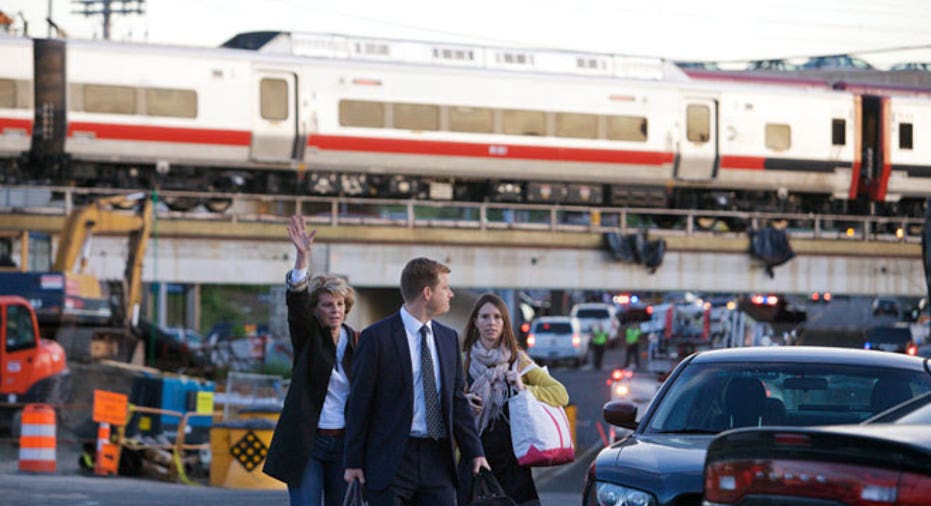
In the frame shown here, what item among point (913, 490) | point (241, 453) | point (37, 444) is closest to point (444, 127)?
point (241, 453)

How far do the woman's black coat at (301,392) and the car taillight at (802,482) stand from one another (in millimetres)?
2760

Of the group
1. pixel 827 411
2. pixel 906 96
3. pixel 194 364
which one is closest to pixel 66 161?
pixel 194 364

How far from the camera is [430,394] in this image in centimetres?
844

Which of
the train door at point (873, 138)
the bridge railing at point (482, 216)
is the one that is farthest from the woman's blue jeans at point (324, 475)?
the train door at point (873, 138)

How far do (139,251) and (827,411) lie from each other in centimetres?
2767

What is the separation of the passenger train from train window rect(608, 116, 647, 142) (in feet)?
0.13

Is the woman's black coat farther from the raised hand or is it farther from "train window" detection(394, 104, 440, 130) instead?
"train window" detection(394, 104, 440, 130)

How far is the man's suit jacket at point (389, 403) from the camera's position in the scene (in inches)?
326

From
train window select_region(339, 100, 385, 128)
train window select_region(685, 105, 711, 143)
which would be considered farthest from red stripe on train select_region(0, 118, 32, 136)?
train window select_region(685, 105, 711, 143)

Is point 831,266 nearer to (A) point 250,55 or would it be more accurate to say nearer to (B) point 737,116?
(B) point 737,116

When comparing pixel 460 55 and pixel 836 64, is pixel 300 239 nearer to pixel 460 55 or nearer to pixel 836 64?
pixel 460 55

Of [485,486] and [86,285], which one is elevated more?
[485,486]

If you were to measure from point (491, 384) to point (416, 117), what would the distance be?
99.6 ft

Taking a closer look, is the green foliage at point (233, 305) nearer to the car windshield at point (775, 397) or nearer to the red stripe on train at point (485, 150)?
the red stripe on train at point (485, 150)
